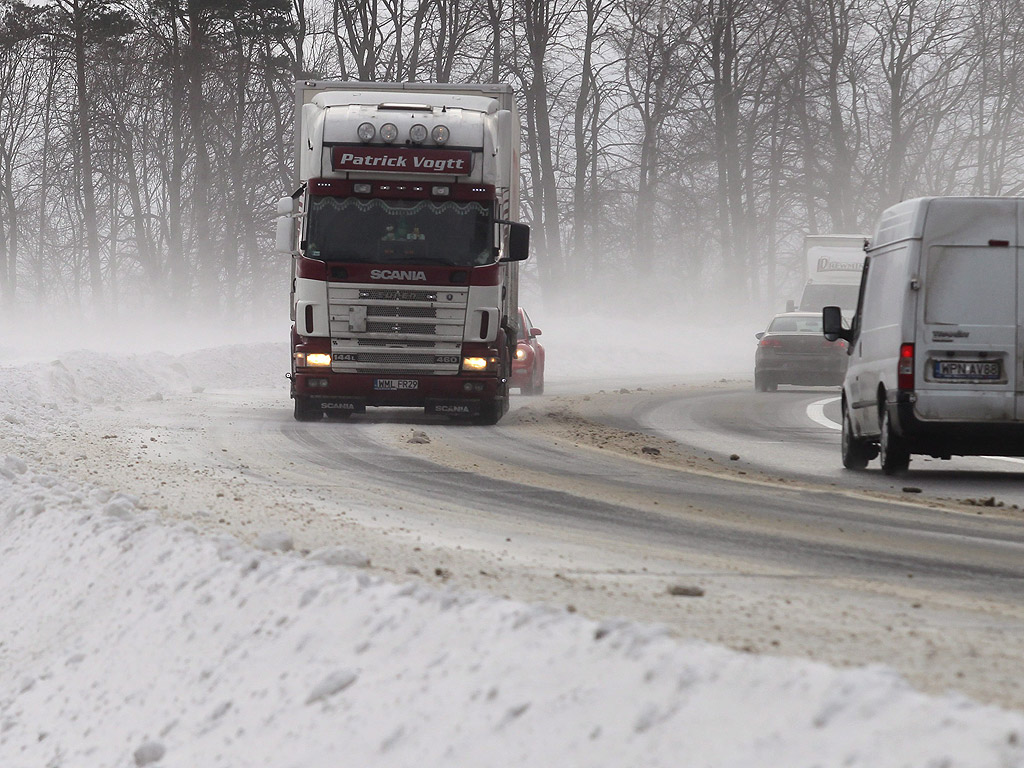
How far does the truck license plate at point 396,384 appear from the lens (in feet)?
53.8

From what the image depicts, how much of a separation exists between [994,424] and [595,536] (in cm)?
483

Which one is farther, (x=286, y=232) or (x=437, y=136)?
(x=286, y=232)

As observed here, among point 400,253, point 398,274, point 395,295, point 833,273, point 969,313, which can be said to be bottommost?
point 969,313

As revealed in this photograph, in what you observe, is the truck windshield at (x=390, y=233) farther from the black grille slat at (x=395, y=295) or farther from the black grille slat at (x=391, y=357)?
the black grille slat at (x=391, y=357)

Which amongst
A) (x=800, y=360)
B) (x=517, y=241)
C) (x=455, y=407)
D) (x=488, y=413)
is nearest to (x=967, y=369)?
(x=517, y=241)

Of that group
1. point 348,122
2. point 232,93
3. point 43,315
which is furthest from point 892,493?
point 43,315

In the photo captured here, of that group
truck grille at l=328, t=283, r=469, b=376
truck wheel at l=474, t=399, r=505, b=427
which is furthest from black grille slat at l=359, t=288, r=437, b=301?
truck wheel at l=474, t=399, r=505, b=427

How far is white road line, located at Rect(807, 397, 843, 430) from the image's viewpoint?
1784 centimetres

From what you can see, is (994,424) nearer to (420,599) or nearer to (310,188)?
(420,599)

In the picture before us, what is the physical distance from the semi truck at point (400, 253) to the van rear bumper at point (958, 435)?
6.09m

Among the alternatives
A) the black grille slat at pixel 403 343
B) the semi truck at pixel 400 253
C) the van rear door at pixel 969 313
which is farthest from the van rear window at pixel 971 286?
the black grille slat at pixel 403 343

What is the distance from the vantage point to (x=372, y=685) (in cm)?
404

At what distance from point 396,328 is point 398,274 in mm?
637

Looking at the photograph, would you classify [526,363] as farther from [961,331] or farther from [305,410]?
[961,331]
